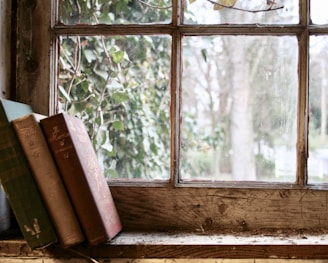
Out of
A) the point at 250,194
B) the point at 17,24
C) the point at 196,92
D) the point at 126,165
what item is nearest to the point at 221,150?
the point at 196,92

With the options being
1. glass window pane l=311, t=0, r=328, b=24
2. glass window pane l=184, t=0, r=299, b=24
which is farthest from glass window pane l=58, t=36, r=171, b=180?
glass window pane l=311, t=0, r=328, b=24

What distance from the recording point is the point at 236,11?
1029mm

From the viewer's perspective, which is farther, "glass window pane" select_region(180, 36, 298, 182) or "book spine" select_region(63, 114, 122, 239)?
"glass window pane" select_region(180, 36, 298, 182)

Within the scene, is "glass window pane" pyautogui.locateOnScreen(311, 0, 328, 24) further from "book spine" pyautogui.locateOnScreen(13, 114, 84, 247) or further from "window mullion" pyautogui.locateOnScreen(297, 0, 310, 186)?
"book spine" pyautogui.locateOnScreen(13, 114, 84, 247)

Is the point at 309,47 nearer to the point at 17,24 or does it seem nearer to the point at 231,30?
the point at 231,30

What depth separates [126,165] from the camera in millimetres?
1156

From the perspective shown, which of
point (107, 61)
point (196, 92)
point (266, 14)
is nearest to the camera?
point (266, 14)

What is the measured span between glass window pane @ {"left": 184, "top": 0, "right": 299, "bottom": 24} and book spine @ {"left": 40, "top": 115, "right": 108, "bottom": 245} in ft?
1.33

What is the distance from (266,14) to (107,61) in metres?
0.43

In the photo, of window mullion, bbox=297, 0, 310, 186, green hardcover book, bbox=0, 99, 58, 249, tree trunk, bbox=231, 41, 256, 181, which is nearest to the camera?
green hardcover book, bbox=0, 99, 58, 249

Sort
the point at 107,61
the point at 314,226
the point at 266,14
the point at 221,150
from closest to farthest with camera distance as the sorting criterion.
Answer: the point at 314,226, the point at 266,14, the point at 107,61, the point at 221,150

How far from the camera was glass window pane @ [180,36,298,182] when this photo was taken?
1021 millimetres

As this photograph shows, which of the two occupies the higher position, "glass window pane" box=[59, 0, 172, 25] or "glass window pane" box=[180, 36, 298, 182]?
"glass window pane" box=[59, 0, 172, 25]

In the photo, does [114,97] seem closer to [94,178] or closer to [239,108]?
[94,178]
